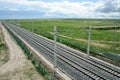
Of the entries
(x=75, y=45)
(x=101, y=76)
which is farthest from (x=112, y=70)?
(x=75, y=45)

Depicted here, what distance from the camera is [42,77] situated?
22.3m

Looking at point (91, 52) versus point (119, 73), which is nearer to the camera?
point (119, 73)

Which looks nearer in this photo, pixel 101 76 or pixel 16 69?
pixel 101 76

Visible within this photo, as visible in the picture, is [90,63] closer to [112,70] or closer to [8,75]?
[112,70]

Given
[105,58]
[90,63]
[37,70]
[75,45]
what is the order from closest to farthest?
[37,70] < [90,63] < [105,58] < [75,45]

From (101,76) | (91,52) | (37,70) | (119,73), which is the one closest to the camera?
(101,76)

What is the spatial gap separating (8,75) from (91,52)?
54.6ft

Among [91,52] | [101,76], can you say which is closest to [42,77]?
[101,76]

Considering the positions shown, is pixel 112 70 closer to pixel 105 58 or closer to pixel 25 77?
pixel 105 58

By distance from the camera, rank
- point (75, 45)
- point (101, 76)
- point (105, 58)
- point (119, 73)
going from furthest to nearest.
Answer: point (75, 45) < point (105, 58) < point (119, 73) < point (101, 76)

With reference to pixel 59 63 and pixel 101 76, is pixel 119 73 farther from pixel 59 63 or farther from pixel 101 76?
pixel 59 63

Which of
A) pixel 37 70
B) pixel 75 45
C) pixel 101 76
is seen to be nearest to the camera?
pixel 101 76

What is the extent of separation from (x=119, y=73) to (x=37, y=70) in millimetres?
9674

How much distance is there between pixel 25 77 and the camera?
74.8ft
